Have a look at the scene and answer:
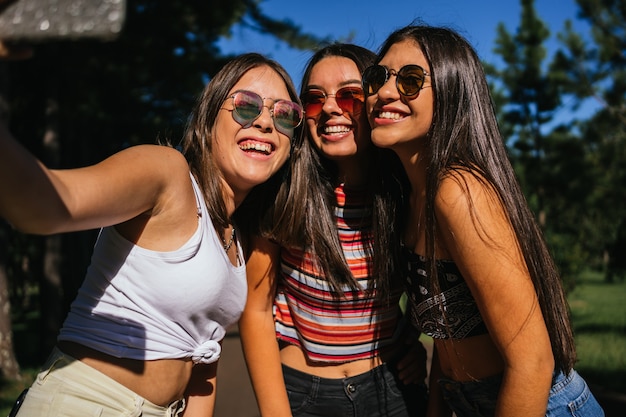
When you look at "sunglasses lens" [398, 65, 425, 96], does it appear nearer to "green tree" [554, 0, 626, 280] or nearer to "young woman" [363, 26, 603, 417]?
"young woman" [363, 26, 603, 417]

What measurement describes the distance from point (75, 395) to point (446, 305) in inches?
43.6

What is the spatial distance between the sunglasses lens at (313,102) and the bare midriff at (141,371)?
3.67 ft

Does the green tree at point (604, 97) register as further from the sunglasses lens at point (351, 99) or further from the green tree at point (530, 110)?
the sunglasses lens at point (351, 99)

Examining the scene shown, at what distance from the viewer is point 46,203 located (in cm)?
115

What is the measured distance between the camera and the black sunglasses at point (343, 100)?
238 centimetres

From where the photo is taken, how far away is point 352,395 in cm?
233

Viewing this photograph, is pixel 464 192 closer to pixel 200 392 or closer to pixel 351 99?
pixel 351 99

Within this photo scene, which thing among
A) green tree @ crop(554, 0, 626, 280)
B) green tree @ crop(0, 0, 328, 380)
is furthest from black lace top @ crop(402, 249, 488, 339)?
green tree @ crop(554, 0, 626, 280)

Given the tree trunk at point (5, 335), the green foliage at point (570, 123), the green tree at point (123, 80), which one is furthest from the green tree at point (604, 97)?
the tree trunk at point (5, 335)

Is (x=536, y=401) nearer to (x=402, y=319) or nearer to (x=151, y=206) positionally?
(x=402, y=319)

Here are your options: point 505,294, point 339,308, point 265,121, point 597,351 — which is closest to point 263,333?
point 339,308

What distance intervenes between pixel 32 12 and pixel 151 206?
86cm

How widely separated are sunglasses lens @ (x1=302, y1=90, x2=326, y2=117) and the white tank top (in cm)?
82

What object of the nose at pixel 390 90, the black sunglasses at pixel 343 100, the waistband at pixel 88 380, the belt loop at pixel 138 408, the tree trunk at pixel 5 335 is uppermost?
the nose at pixel 390 90
